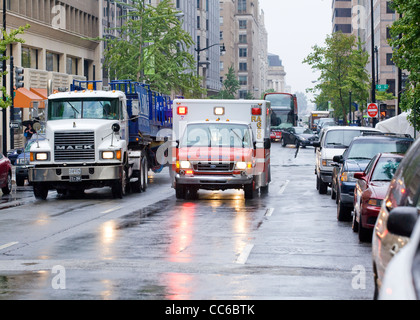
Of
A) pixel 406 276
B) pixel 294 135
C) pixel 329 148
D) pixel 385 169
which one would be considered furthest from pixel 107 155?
pixel 294 135

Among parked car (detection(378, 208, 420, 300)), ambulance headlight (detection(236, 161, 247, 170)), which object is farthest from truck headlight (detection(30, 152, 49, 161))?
parked car (detection(378, 208, 420, 300))

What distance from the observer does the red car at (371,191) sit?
15.1 m

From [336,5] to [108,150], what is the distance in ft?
527

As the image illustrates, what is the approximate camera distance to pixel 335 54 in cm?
9306

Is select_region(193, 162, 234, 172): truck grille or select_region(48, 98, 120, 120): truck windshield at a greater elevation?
select_region(48, 98, 120, 120): truck windshield

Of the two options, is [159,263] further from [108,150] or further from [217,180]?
[108,150]

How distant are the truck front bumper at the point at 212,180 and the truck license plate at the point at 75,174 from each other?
293cm

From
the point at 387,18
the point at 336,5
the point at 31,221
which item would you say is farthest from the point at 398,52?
the point at 336,5

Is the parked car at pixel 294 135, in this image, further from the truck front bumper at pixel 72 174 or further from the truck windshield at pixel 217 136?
the truck front bumper at pixel 72 174

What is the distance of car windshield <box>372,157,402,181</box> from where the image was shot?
53.8 ft

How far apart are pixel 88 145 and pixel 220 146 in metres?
3.71

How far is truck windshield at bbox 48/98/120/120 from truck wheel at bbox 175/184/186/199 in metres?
3.48

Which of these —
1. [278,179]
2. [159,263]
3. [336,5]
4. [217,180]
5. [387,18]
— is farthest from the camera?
[336,5]

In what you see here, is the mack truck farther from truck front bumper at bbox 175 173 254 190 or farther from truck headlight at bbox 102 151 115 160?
truck front bumper at bbox 175 173 254 190
